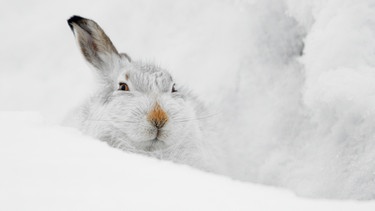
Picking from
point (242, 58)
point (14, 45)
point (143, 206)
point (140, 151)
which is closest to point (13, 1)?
point (14, 45)

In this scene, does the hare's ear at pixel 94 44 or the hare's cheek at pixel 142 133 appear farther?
the hare's ear at pixel 94 44

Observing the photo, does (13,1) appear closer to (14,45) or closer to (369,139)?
(14,45)

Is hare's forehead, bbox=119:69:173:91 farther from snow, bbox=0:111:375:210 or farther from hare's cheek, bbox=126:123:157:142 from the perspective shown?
snow, bbox=0:111:375:210

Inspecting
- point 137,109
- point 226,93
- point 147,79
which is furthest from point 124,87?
point 226,93

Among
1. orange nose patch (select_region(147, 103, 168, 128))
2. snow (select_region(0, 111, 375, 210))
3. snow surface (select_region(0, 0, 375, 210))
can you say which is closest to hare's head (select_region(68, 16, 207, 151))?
orange nose patch (select_region(147, 103, 168, 128))

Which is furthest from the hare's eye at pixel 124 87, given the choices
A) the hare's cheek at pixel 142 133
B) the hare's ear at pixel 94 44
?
the hare's cheek at pixel 142 133

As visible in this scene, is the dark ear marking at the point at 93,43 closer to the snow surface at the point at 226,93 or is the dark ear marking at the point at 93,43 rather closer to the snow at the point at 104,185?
the snow surface at the point at 226,93

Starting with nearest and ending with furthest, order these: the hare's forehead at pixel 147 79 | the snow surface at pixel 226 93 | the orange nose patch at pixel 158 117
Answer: the snow surface at pixel 226 93, the orange nose patch at pixel 158 117, the hare's forehead at pixel 147 79
